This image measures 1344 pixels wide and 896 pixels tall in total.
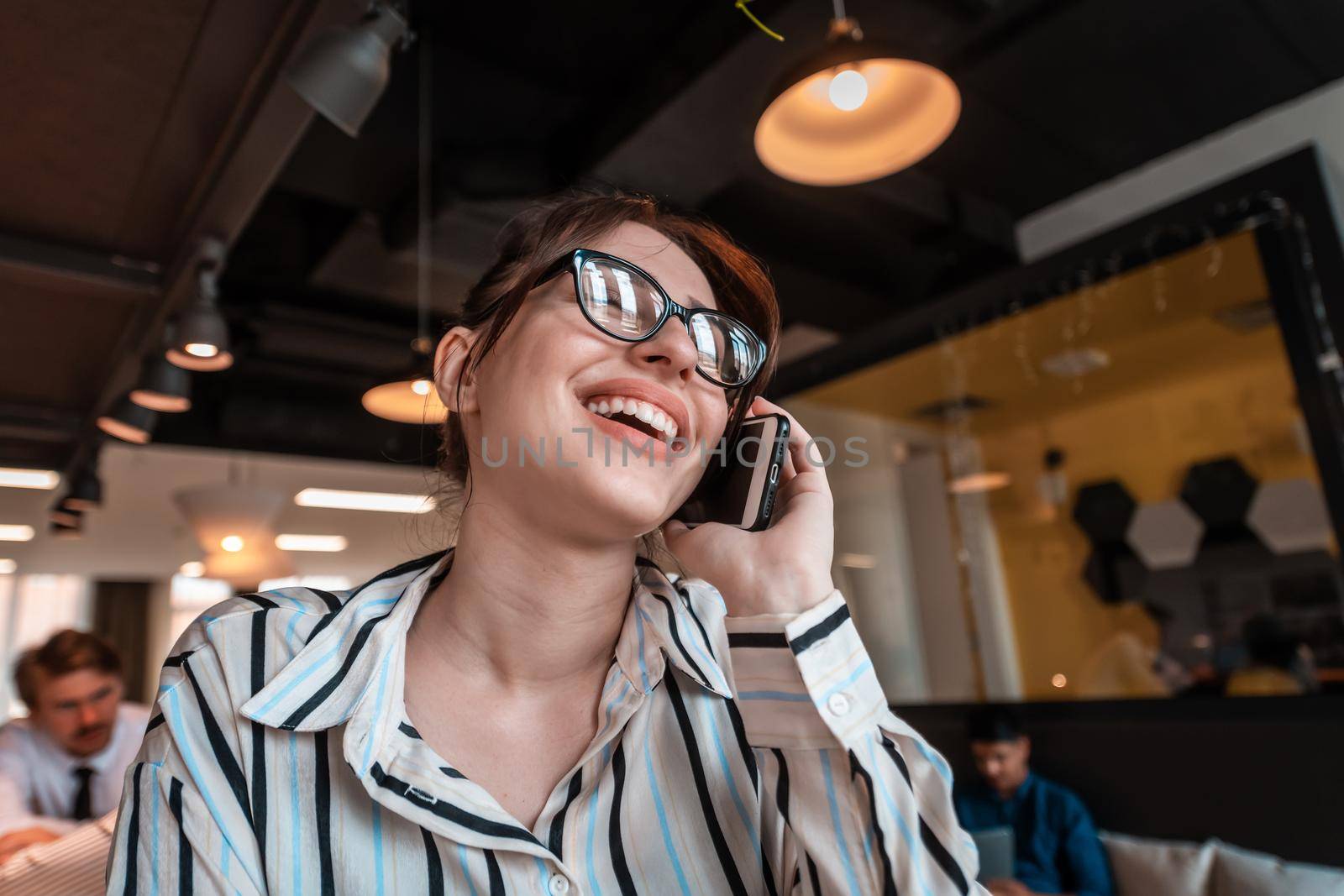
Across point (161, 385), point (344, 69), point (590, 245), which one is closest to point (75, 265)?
point (161, 385)

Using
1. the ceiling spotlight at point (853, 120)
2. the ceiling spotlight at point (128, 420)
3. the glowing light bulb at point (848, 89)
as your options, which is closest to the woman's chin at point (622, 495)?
the ceiling spotlight at point (853, 120)

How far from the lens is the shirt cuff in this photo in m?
0.79

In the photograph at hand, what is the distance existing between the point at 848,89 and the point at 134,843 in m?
2.17

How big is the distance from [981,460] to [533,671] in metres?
4.01

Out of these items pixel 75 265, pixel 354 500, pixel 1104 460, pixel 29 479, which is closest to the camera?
pixel 75 265

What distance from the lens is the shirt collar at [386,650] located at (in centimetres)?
82

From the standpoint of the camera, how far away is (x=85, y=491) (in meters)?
4.75

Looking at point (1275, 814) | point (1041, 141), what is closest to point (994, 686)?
point (1275, 814)

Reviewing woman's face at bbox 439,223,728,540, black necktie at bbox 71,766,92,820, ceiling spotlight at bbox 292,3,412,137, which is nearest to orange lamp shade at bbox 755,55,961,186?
ceiling spotlight at bbox 292,3,412,137

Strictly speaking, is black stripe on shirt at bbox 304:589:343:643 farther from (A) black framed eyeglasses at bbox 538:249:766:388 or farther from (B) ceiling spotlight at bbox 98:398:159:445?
(B) ceiling spotlight at bbox 98:398:159:445

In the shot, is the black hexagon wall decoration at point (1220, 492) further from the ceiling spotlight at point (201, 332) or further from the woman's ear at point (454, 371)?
the ceiling spotlight at point (201, 332)

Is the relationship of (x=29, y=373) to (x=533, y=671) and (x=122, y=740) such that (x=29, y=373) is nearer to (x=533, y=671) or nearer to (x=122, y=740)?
(x=122, y=740)

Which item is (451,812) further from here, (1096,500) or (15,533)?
(15,533)

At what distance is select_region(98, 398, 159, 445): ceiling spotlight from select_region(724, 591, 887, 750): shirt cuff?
3316 millimetres
